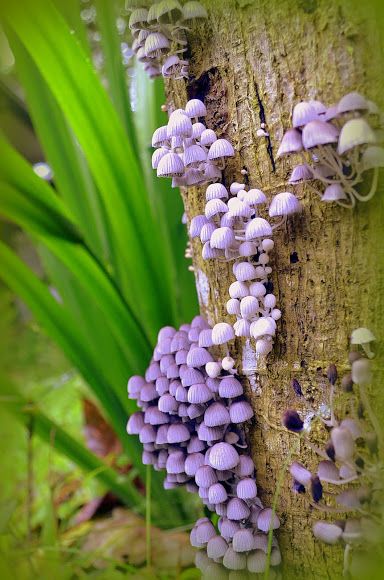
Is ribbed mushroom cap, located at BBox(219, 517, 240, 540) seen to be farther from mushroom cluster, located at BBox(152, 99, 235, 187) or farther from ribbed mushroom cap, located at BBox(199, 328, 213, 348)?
mushroom cluster, located at BBox(152, 99, 235, 187)

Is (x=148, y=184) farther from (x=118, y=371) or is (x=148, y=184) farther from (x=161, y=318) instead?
(x=118, y=371)

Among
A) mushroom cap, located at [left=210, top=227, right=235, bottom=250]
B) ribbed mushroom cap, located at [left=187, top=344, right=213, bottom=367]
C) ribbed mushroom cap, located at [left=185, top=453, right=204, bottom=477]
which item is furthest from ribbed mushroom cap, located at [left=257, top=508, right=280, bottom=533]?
mushroom cap, located at [left=210, top=227, right=235, bottom=250]

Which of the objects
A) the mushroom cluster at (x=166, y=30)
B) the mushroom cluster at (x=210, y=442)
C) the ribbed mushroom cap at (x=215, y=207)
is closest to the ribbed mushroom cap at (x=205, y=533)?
the mushroom cluster at (x=210, y=442)

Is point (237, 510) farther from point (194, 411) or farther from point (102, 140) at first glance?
point (102, 140)

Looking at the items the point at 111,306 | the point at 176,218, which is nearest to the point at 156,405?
the point at 111,306

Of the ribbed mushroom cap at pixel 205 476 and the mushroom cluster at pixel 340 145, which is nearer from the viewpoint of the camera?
the mushroom cluster at pixel 340 145

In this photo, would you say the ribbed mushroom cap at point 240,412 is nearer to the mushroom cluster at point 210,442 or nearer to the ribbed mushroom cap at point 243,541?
the mushroom cluster at point 210,442
